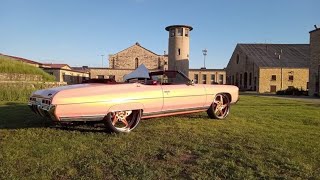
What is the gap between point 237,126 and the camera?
7.20 m

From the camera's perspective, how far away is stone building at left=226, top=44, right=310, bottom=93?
1769 inches

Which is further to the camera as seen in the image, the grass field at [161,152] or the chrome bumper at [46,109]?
the chrome bumper at [46,109]

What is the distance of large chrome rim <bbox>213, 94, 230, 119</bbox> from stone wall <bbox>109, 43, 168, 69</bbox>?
59474mm

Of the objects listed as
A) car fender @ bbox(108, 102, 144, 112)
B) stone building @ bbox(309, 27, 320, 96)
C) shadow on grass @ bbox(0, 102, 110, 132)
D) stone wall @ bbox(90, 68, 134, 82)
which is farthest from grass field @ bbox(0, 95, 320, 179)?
stone wall @ bbox(90, 68, 134, 82)

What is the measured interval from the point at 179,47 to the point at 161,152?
1926 inches

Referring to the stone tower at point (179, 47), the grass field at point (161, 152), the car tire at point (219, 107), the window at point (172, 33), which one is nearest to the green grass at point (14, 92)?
the grass field at point (161, 152)

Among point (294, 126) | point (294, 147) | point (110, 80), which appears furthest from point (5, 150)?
point (294, 126)

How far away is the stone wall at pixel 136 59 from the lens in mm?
68438

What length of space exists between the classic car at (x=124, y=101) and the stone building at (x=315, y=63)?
29.2 meters

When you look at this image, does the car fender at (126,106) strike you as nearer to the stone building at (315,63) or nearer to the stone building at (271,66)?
the stone building at (315,63)

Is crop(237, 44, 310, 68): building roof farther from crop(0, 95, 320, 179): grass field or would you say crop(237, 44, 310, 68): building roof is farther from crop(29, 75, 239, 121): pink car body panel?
crop(0, 95, 320, 179): grass field

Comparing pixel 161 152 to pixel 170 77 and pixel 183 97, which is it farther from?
pixel 170 77

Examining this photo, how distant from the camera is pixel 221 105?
28.2ft

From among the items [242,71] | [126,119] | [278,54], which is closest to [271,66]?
[278,54]
